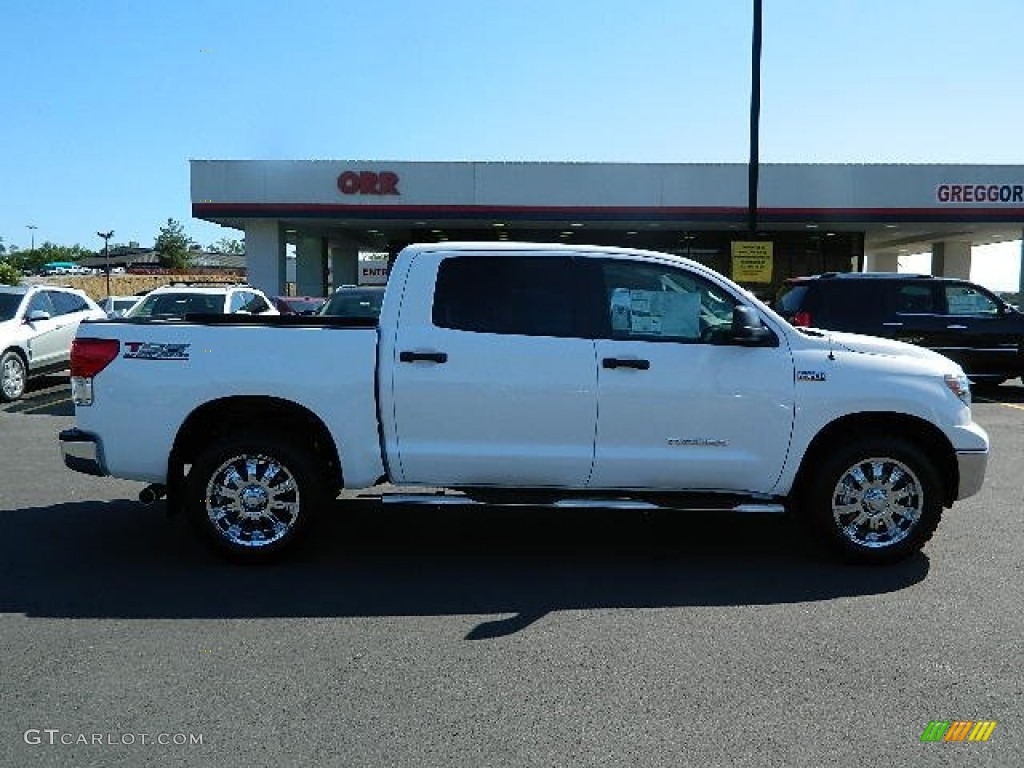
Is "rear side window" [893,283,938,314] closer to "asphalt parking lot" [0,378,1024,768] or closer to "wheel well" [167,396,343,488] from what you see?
"asphalt parking lot" [0,378,1024,768]

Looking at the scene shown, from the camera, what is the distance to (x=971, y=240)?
3231cm

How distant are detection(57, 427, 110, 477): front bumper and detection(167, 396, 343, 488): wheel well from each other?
0.41 metres

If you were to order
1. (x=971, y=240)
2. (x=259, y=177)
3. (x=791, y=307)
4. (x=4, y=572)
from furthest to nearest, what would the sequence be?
(x=971, y=240) < (x=259, y=177) < (x=791, y=307) < (x=4, y=572)

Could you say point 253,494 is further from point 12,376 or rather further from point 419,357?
point 12,376

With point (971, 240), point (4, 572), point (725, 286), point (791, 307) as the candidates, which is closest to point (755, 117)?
point (791, 307)

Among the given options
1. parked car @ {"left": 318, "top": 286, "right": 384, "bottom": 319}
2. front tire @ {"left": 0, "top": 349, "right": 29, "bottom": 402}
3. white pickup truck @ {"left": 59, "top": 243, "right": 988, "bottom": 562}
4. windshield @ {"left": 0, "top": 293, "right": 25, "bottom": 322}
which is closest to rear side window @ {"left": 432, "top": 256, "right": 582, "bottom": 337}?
white pickup truck @ {"left": 59, "top": 243, "right": 988, "bottom": 562}

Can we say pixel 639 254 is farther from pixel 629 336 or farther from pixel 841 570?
pixel 841 570

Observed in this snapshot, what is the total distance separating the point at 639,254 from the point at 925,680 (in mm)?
2854

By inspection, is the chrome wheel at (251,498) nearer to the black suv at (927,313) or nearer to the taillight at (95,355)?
the taillight at (95,355)

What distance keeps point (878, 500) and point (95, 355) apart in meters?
4.78

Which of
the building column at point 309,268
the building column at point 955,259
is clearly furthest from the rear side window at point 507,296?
the building column at point 955,259

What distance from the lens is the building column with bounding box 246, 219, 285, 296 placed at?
27.8 m

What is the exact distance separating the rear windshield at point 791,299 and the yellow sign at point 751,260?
4.35 meters

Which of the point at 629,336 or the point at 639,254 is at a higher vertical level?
the point at 639,254
